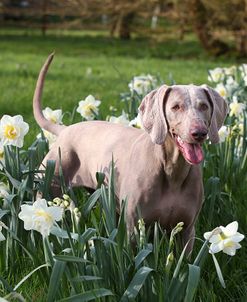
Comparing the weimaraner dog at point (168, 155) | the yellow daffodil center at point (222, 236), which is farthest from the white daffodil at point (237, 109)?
the yellow daffodil center at point (222, 236)

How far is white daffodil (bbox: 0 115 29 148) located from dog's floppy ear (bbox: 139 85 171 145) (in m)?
0.56

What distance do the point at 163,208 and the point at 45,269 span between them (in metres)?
0.54

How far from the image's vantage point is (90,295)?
2.12m

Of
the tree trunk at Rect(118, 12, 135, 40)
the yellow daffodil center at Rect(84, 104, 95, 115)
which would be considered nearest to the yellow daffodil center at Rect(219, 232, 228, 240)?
the yellow daffodil center at Rect(84, 104, 95, 115)

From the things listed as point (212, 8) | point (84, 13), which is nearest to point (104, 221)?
point (212, 8)

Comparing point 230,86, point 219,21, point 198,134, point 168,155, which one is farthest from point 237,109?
point 219,21

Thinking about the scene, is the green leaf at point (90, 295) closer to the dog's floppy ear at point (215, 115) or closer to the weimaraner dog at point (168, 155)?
the weimaraner dog at point (168, 155)

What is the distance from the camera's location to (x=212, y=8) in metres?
13.4

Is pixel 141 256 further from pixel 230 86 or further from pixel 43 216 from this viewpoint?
pixel 230 86

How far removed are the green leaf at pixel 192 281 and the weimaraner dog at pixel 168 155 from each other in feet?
1.39

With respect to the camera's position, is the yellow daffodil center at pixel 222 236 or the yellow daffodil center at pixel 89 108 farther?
the yellow daffodil center at pixel 89 108

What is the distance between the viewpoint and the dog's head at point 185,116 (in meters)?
2.48

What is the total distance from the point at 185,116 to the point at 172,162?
0.29m

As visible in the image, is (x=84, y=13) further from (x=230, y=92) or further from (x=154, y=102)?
(x=154, y=102)
